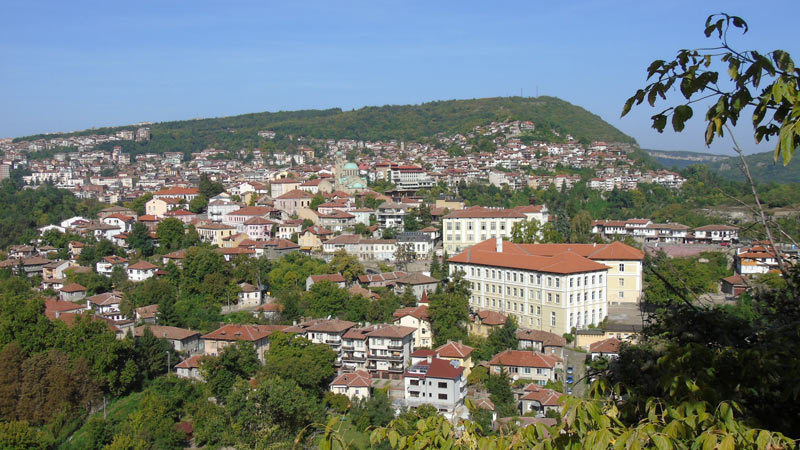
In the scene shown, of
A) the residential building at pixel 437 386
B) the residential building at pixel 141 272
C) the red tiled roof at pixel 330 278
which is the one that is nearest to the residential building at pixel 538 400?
the residential building at pixel 437 386

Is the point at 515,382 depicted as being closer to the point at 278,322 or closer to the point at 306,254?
the point at 278,322

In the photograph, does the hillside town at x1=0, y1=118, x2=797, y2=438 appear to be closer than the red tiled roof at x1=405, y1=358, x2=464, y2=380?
No

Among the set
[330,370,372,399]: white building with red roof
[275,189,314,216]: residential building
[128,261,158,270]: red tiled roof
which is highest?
[275,189,314,216]: residential building

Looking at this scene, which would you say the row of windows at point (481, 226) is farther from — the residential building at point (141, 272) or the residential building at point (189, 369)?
the residential building at point (141, 272)

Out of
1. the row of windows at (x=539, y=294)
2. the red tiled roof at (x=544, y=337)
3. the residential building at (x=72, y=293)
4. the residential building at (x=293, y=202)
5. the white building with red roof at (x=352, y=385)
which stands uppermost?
the residential building at (x=293, y=202)

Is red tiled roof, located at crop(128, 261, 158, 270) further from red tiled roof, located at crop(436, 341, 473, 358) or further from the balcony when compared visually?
red tiled roof, located at crop(436, 341, 473, 358)

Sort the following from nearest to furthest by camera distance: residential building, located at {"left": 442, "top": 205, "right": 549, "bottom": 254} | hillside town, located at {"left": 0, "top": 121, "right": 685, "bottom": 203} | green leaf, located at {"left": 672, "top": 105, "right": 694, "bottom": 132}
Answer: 1. green leaf, located at {"left": 672, "top": 105, "right": 694, "bottom": 132}
2. residential building, located at {"left": 442, "top": 205, "right": 549, "bottom": 254}
3. hillside town, located at {"left": 0, "top": 121, "right": 685, "bottom": 203}

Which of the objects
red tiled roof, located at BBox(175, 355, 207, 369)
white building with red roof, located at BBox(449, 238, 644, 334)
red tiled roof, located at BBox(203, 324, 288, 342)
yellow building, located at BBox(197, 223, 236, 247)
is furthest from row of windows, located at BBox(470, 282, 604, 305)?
yellow building, located at BBox(197, 223, 236, 247)

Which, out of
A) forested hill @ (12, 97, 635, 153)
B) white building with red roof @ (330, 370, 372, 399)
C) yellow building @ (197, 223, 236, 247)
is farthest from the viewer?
forested hill @ (12, 97, 635, 153)

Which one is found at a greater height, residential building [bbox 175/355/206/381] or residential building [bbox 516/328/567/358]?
residential building [bbox 516/328/567/358]
